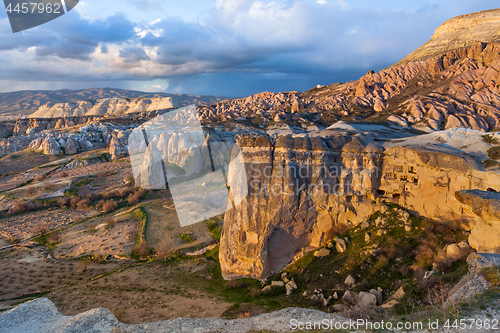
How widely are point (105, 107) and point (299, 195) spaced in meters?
177

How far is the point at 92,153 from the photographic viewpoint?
71000mm

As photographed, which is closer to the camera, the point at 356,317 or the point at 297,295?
the point at 356,317

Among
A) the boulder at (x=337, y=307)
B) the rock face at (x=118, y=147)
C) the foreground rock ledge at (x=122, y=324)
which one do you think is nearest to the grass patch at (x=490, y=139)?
the boulder at (x=337, y=307)

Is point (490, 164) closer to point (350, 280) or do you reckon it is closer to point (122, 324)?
point (350, 280)

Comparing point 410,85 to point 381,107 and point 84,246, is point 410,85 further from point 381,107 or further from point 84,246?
point 84,246

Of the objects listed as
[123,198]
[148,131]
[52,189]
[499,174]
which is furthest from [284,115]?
[499,174]

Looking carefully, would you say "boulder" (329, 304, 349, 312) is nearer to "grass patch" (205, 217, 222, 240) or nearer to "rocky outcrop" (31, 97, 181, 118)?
"grass patch" (205, 217, 222, 240)

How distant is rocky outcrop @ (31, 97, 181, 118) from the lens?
150250mm

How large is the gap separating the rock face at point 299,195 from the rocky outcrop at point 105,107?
141384 millimetres

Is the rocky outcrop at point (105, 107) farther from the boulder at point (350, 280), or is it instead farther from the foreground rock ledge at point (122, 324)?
the boulder at point (350, 280)

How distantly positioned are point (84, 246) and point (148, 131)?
45.7m

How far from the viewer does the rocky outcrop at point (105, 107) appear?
493ft

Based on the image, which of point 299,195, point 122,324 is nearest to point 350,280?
point 299,195

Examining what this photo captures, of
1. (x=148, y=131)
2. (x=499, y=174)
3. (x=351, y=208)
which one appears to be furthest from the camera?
(x=148, y=131)
